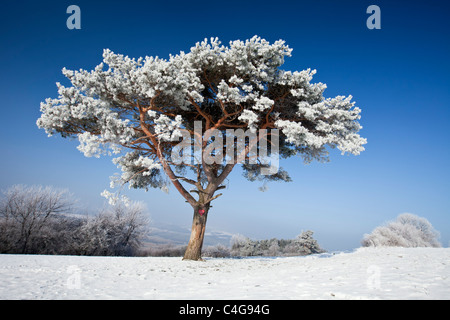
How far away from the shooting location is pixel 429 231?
83.4 feet

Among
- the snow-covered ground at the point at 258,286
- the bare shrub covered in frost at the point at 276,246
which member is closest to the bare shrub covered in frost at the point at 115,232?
the bare shrub covered in frost at the point at 276,246

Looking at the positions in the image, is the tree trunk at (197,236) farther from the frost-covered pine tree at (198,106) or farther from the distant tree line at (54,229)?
the distant tree line at (54,229)

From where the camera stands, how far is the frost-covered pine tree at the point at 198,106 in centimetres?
1012

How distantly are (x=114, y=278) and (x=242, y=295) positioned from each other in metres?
3.97

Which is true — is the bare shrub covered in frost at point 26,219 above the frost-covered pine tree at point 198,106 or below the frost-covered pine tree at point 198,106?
below

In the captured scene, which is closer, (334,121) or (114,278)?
(114,278)

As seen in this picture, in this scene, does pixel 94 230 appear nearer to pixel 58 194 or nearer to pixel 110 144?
pixel 58 194
